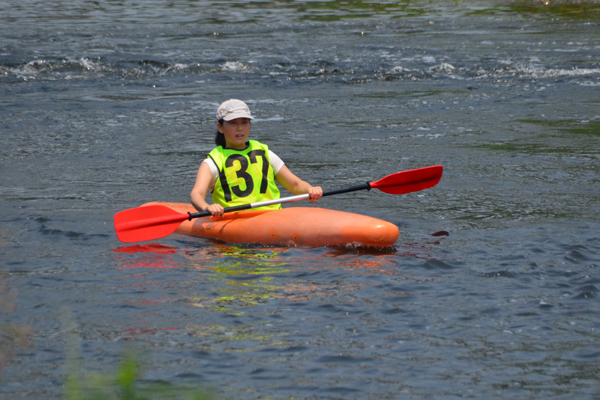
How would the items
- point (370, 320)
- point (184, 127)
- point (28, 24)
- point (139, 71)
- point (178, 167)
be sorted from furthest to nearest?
point (28, 24) < point (139, 71) < point (184, 127) < point (178, 167) < point (370, 320)

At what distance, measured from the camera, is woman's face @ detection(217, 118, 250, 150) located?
18.4 ft

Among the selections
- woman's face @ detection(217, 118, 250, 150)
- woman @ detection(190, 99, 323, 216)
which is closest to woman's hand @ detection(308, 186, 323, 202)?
woman @ detection(190, 99, 323, 216)

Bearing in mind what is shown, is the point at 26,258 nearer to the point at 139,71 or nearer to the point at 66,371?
the point at 66,371

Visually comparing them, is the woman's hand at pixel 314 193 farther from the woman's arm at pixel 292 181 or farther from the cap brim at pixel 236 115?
the cap brim at pixel 236 115

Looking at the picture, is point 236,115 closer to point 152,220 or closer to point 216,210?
point 216,210

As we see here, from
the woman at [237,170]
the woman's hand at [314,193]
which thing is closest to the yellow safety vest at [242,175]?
the woman at [237,170]

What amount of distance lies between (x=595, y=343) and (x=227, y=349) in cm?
182

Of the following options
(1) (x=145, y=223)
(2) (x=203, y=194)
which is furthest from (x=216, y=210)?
(1) (x=145, y=223)

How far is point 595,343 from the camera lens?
3.75 m

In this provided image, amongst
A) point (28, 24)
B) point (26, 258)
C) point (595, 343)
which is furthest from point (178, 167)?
point (28, 24)

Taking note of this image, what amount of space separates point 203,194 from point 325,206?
1.78 metres

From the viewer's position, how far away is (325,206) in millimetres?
7059

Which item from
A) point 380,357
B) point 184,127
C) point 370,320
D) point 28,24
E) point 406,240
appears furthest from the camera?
point 28,24

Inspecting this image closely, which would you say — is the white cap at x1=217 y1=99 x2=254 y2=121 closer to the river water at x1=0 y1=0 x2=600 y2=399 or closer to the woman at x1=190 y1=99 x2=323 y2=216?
the woman at x1=190 y1=99 x2=323 y2=216
